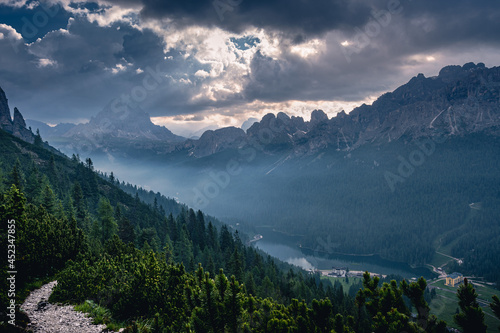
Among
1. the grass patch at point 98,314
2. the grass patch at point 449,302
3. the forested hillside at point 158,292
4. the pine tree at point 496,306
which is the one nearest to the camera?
the pine tree at point 496,306

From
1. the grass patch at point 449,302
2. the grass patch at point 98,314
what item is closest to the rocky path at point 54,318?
the grass patch at point 98,314

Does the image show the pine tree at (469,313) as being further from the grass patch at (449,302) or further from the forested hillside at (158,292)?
the grass patch at (449,302)

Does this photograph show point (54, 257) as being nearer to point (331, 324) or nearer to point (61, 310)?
point (61, 310)

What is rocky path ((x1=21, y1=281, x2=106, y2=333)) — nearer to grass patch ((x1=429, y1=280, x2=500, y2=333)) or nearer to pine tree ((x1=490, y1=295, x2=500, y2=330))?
pine tree ((x1=490, y1=295, x2=500, y2=330))

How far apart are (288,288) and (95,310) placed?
249ft

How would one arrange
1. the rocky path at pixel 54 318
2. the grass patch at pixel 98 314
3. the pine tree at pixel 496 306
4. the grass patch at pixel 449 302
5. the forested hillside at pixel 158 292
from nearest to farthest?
the pine tree at pixel 496 306 < the forested hillside at pixel 158 292 < the rocky path at pixel 54 318 < the grass patch at pixel 98 314 < the grass patch at pixel 449 302

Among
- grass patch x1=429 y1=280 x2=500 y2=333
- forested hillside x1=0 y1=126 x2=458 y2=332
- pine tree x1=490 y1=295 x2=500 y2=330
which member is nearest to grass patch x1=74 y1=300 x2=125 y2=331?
forested hillside x1=0 y1=126 x2=458 y2=332

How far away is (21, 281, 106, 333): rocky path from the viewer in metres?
22.7

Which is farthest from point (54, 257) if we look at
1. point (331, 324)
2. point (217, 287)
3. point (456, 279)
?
point (456, 279)

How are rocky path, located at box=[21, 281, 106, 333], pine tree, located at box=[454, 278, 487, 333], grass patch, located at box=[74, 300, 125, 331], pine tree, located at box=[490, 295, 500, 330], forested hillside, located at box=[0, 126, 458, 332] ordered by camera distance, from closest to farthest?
pine tree, located at box=[490, 295, 500, 330] < pine tree, located at box=[454, 278, 487, 333] < forested hillside, located at box=[0, 126, 458, 332] < rocky path, located at box=[21, 281, 106, 333] < grass patch, located at box=[74, 300, 125, 331]

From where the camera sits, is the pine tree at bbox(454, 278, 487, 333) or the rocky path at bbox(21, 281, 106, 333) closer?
the pine tree at bbox(454, 278, 487, 333)

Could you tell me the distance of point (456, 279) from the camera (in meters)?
198

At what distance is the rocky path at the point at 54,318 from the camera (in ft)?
74.6

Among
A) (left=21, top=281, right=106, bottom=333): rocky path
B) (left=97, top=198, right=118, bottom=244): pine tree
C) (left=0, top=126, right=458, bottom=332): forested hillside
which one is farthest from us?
(left=97, top=198, right=118, bottom=244): pine tree
